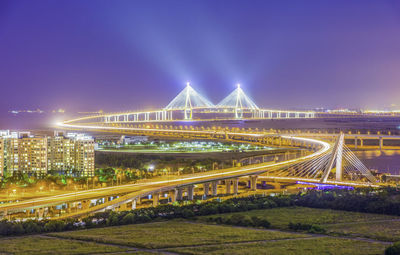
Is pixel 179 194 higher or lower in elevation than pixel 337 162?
lower

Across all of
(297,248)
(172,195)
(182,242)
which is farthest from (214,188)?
(297,248)

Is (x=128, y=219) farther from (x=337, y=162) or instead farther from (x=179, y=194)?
(x=337, y=162)

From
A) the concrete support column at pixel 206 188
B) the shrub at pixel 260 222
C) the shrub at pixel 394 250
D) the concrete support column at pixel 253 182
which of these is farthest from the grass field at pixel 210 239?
the concrete support column at pixel 253 182

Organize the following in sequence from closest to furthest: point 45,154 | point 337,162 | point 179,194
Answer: point 179,194 < point 337,162 < point 45,154

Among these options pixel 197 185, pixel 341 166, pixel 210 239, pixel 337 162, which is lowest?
pixel 210 239

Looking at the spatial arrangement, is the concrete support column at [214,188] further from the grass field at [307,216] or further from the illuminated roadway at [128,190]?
the grass field at [307,216]

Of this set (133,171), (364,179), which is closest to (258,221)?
(364,179)

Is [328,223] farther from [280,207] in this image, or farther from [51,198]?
[51,198]

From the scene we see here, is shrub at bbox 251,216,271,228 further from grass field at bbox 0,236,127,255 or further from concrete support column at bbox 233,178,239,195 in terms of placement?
concrete support column at bbox 233,178,239,195
